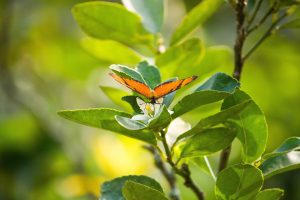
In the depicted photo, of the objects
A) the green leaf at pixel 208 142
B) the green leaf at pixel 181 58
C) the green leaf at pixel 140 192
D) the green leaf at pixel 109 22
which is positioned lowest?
the green leaf at pixel 140 192

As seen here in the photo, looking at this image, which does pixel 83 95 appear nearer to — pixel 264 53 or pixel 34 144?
pixel 34 144

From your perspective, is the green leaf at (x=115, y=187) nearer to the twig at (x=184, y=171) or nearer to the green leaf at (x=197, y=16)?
the twig at (x=184, y=171)

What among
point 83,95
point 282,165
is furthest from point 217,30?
point 282,165

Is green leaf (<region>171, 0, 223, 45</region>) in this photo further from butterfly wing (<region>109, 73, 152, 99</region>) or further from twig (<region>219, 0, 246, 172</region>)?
butterfly wing (<region>109, 73, 152, 99</region>)

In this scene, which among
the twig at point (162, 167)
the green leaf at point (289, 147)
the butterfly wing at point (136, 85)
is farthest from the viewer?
the twig at point (162, 167)

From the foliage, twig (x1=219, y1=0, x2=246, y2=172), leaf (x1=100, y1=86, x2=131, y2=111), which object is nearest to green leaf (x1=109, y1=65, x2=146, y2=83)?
the foliage

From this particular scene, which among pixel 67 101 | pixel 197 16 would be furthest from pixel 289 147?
pixel 67 101

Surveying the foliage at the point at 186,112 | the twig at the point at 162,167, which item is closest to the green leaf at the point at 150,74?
the foliage at the point at 186,112

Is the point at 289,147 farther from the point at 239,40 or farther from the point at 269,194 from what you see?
the point at 239,40
